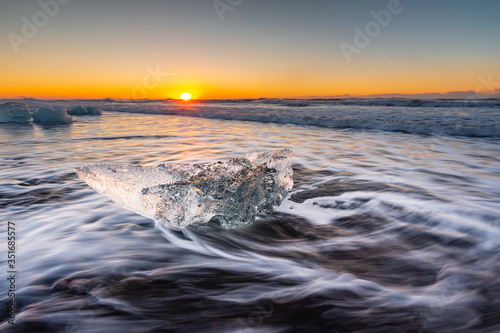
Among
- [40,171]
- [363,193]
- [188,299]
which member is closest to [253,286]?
[188,299]

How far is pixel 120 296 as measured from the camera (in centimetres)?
163

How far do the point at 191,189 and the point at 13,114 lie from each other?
15.0 m

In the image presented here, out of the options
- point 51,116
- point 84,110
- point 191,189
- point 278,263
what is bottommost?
point 278,263

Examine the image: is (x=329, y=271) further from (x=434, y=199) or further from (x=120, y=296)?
(x=434, y=199)

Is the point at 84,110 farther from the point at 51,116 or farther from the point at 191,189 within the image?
the point at 191,189

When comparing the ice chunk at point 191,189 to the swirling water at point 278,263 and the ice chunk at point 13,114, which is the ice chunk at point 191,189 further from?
the ice chunk at point 13,114

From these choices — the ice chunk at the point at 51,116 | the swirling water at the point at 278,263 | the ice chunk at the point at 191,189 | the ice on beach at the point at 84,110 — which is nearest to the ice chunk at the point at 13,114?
the ice chunk at the point at 51,116

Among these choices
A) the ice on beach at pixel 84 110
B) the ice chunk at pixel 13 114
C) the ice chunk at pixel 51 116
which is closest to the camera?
the ice chunk at pixel 51 116

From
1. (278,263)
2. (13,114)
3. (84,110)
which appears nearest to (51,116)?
(13,114)

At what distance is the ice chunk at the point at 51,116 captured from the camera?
41.6 ft

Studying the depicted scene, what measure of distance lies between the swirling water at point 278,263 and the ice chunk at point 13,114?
11.9 metres

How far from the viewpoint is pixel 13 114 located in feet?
42.8

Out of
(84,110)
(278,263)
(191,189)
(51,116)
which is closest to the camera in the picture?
(278,263)

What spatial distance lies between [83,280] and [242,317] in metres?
1.02
